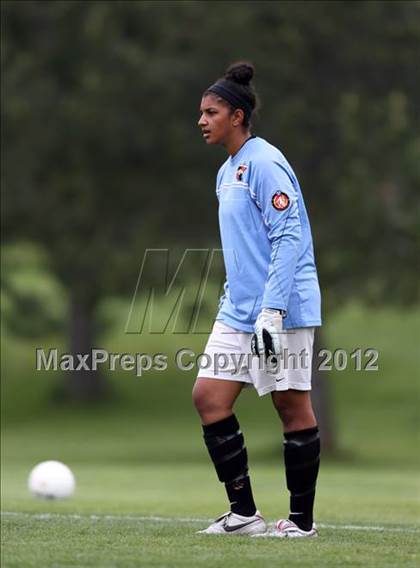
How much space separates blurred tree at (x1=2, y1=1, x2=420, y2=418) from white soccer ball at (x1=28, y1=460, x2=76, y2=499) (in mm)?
10976

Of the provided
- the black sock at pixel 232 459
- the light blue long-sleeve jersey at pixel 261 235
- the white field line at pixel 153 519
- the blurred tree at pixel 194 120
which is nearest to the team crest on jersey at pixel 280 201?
the light blue long-sleeve jersey at pixel 261 235

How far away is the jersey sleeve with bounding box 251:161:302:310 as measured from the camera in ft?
23.1

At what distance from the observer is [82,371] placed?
3750 centimetres

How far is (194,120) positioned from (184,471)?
609 centimetres

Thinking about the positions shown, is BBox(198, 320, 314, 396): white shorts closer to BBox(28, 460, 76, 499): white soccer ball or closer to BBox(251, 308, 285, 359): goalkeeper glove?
BBox(251, 308, 285, 359): goalkeeper glove

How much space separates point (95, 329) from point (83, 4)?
14.3 meters

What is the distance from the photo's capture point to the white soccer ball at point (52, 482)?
11867mm

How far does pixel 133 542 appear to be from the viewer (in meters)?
6.86

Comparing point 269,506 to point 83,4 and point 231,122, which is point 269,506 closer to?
point 231,122

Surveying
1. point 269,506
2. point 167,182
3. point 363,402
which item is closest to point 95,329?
point 363,402

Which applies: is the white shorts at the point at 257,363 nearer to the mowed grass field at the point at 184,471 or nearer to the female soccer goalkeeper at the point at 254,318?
the female soccer goalkeeper at the point at 254,318

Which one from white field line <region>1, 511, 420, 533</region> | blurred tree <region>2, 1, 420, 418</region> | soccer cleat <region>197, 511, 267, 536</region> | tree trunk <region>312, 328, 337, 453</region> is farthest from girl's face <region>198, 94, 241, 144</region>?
tree trunk <region>312, 328, 337, 453</region>

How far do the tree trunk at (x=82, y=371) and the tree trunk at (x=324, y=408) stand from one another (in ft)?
25.9

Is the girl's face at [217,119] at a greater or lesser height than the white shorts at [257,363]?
greater
